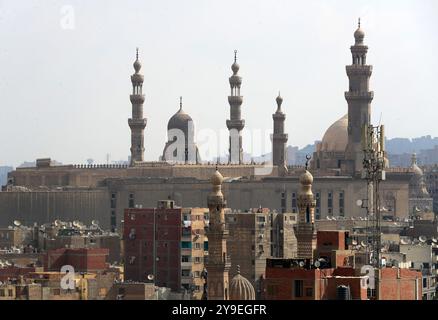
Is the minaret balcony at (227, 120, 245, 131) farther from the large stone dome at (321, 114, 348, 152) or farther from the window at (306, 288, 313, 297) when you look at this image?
the window at (306, 288, 313, 297)

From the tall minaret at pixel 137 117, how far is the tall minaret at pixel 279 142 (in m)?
5.88

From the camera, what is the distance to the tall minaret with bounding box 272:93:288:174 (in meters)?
90.2

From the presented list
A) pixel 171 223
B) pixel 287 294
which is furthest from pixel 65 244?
pixel 287 294

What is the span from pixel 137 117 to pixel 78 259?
30.2 meters

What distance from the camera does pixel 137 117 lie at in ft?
296

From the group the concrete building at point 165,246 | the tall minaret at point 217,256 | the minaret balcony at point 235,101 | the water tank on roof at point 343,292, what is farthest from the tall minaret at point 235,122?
the water tank on roof at point 343,292

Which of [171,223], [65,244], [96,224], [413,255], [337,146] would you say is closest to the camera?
[413,255]

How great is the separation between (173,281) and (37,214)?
89.0 ft

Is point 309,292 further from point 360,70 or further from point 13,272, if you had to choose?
point 360,70

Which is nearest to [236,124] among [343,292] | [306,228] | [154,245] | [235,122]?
[235,122]

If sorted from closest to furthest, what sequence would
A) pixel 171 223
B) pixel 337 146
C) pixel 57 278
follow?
pixel 57 278
pixel 171 223
pixel 337 146

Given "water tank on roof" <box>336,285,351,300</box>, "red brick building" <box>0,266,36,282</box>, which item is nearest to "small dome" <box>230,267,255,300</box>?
"water tank on roof" <box>336,285,351,300</box>
